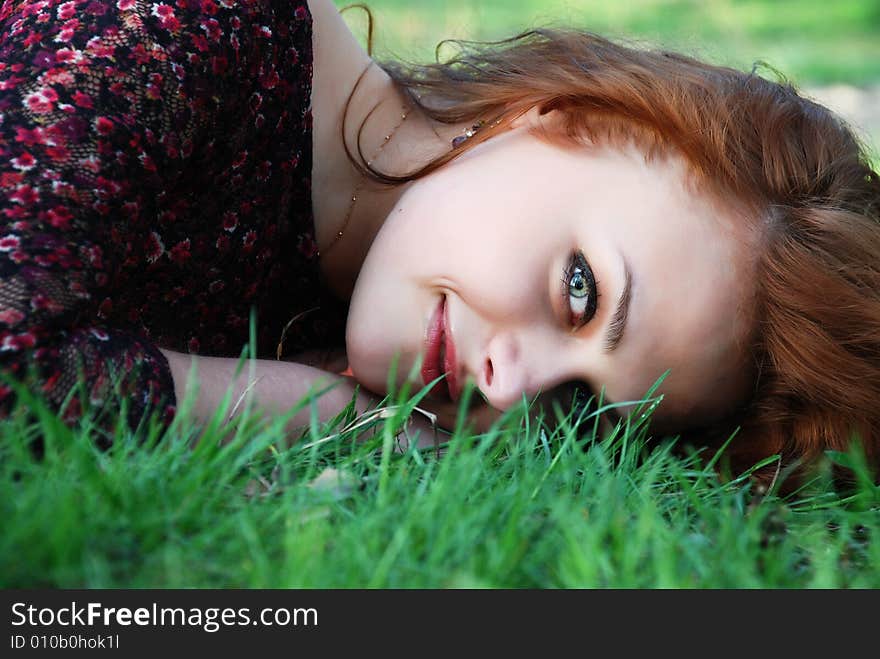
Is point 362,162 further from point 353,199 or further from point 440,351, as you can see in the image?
point 440,351

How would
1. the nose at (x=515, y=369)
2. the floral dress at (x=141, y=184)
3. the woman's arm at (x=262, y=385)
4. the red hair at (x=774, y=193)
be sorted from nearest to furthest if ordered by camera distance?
the floral dress at (x=141, y=184) < the woman's arm at (x=262, y=385) < the nose at (x=515, y=369) < the red hair at (x=774, y=193)

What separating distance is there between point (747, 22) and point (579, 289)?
22.0ft

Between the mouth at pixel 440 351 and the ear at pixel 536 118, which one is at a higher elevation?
the ear at pixel 536 118

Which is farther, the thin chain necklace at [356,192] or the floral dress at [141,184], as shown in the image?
the thin chain necklace at [356,192]

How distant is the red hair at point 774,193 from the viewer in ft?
6.36

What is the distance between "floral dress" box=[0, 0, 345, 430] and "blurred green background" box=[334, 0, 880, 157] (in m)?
3.44

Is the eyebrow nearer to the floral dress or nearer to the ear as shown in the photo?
the ear

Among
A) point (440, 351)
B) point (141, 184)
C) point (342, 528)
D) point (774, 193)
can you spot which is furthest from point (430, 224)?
point (342, 528)

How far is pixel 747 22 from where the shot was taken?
775cm

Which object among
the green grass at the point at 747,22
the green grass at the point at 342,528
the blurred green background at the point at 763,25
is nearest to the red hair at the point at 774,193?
the green grass at the point at 342,528

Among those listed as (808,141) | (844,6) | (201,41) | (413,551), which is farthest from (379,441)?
(844,6)

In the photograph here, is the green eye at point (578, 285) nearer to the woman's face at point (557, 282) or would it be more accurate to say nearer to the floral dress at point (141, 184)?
the woman's face at point (557, 282)

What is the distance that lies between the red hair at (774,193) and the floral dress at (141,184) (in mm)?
303

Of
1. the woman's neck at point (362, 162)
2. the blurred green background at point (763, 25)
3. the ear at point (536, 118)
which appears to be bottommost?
the woman's neck at point (362, 162)
